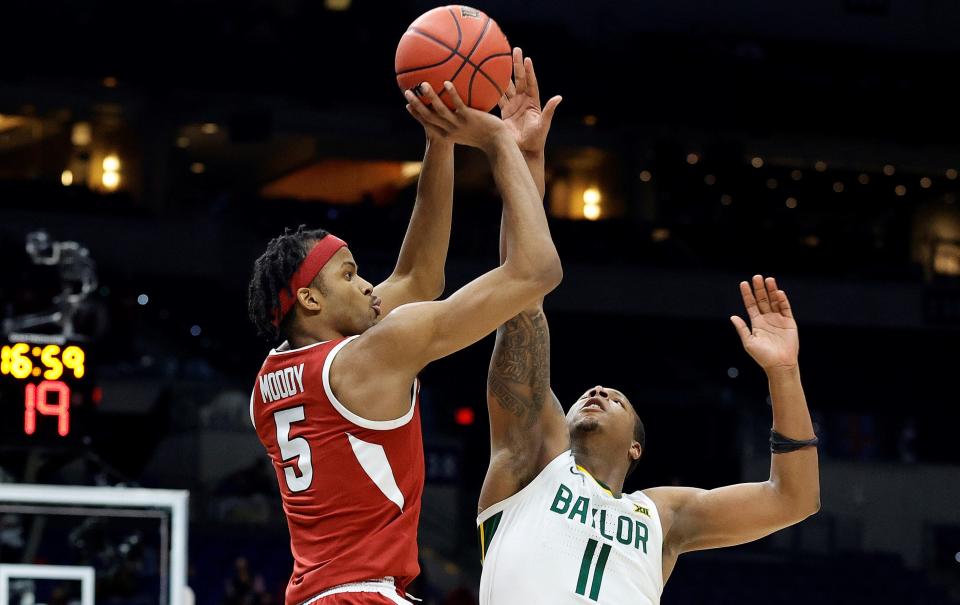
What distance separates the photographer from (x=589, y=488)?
3842 millimetres

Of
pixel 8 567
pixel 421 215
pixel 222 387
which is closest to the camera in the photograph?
pixel 421 215

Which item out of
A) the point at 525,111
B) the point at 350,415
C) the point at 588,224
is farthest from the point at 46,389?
the point at 588,224

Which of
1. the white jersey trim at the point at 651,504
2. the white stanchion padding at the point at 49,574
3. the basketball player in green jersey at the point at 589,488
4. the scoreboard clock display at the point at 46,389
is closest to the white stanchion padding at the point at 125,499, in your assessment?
the white stanchion padding at the point at 49,574

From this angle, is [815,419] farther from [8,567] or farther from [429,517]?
[8,567]

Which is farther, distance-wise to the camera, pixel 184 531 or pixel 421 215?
pixel 184 531

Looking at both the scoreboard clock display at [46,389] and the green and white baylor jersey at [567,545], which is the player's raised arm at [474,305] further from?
the scoreboard clock display at [46,389]

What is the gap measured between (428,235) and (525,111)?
444 mm

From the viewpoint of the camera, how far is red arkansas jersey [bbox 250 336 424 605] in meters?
3.00

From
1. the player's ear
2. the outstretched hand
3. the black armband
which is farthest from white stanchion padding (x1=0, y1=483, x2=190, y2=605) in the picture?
the outstretched hand

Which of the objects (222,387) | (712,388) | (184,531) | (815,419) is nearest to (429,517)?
(222,387)

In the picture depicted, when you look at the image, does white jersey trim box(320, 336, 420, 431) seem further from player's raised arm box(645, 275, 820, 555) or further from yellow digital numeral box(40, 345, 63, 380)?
yellow digital numeral box(40, 345, 63, 380)

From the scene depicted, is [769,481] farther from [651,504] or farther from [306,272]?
[306,272]

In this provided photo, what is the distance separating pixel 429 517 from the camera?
13109 mm

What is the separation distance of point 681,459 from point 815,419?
5.74 feet
